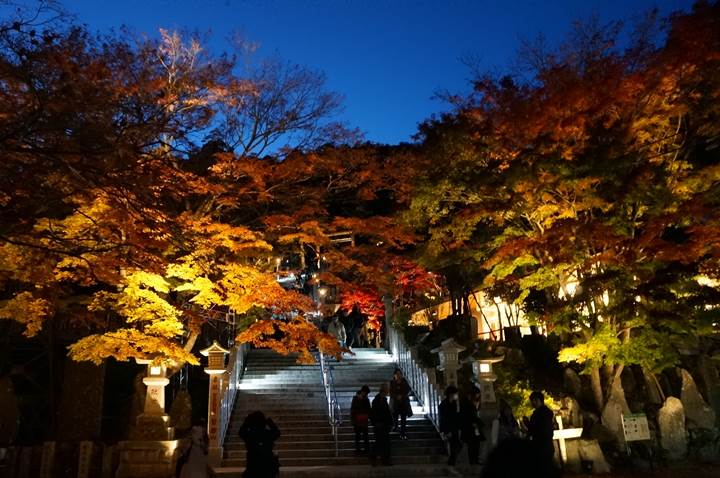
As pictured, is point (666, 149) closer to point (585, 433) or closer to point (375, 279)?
point (585, 433)

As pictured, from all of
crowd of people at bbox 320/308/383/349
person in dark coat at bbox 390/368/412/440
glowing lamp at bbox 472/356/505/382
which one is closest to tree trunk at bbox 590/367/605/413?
glowing lamp at bbox 472/356/505/382

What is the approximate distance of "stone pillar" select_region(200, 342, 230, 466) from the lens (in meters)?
12.7

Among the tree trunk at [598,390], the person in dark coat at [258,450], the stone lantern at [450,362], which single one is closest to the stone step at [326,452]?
the stone lantern at [450,362]

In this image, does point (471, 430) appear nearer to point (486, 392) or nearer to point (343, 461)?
point (486, 392)

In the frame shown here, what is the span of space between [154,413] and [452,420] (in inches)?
263

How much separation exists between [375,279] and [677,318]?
8967 millimetres

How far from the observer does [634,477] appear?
11.8 m

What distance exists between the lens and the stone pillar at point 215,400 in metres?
12.7

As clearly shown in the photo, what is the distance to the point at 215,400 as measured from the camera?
13.3 meters

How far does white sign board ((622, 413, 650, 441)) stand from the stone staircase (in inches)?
156

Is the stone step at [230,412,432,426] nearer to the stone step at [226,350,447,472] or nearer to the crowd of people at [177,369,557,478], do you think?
the stone step at [226,350,447,472]

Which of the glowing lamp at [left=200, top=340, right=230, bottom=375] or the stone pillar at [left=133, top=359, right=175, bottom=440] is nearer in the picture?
the stone pillar at [left=133, top=359, right=175, bottom=440]

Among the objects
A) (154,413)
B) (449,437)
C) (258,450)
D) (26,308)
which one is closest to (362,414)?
(449,437)

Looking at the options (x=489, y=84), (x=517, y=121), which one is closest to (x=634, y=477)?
(x=517, y=121)
